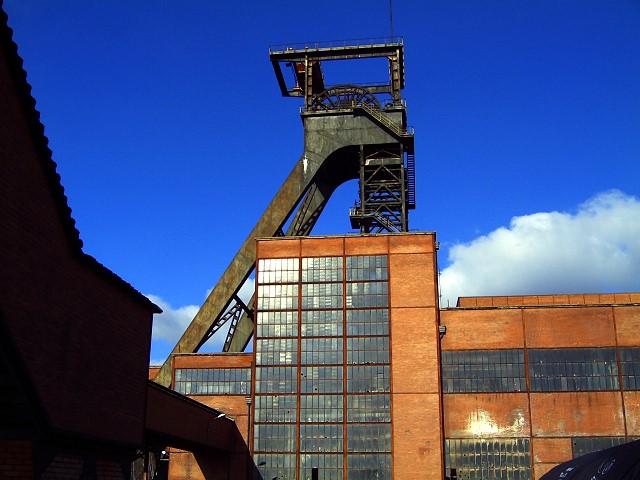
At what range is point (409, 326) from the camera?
36719 mm

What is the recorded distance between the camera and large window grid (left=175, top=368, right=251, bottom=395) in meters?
38.6

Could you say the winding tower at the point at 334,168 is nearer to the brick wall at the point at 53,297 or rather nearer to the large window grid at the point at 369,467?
the large window grid at the point at 369,467

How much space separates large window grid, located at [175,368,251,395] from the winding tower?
1.87 meters

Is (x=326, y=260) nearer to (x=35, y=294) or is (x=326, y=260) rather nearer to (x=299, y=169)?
(x=299, y=169)

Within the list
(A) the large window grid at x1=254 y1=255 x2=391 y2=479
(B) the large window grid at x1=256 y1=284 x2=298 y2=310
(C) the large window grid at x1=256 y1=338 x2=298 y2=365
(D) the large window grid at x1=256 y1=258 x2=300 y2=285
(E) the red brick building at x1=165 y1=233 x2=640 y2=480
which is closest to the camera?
(E) the red brick building at x1=165 y1=233 x2=640 y2=480

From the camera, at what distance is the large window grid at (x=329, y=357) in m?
35.5

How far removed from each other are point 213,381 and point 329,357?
21.3ft

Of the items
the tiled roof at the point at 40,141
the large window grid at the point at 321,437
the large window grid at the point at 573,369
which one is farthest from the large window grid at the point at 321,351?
the tiled roof at the point at 40,141

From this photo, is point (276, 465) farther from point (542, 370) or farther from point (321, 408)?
point (542, 370)

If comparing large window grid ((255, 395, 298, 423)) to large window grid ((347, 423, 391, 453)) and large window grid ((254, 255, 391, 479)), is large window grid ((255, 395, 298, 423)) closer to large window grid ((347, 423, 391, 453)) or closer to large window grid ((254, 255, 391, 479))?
large window grid ((254, 255, 391, 479))

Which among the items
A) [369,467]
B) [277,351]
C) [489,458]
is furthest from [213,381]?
[489,458]

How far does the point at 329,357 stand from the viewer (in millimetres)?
37219

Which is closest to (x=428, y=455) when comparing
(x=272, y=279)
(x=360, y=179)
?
(x=272, y=279)

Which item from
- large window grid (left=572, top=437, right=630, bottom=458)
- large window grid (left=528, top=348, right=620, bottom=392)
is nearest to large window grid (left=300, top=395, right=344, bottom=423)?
large window grid (left=528, top=348, right=620, bottom=392)
